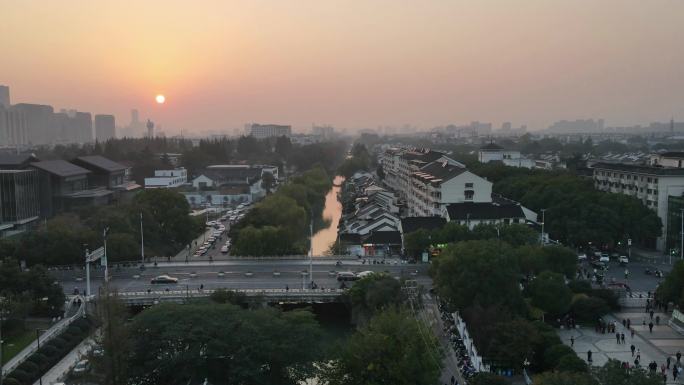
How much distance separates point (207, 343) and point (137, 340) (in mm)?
1664

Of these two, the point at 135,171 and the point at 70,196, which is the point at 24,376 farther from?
the point at 135,171

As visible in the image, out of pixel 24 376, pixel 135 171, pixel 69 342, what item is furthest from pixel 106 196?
pixel 24 376

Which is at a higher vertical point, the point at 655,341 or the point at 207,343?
the point at 207,343

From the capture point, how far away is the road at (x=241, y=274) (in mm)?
21766

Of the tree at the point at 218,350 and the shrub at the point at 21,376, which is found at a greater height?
the tree at the point at 218,350

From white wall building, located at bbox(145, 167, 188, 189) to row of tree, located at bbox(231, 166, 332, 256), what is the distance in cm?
1655

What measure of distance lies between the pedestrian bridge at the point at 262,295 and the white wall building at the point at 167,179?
33907mm

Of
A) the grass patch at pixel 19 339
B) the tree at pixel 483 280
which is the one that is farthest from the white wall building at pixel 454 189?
the grass patch at pixel 19 339

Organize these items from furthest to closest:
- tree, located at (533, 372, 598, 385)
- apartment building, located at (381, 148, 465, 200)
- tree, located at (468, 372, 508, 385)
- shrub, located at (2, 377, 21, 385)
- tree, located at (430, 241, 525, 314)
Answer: apartment building, located at (381, 148, 465, 200), tree, located at (430, 241, 525, 314), shrub, located at (2, 377, 21, 385), tree, located at (468, 372, 508, 385), tree, located at (533, 372, 598, 385)

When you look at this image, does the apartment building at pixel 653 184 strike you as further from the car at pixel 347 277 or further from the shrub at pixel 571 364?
the shrub at pixel 571 364

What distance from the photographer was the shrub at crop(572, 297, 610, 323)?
59.7 ft

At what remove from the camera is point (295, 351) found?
42.4 ft

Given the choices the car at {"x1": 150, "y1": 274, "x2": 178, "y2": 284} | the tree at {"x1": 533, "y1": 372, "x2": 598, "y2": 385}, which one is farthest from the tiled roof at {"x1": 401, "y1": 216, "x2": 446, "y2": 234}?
the tree at {"x1": 533, "y1": 372, "x2": 598, "y2": 385}

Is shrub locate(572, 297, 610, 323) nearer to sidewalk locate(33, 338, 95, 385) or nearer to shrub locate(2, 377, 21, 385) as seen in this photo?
sidewalk locate(33, 338, 95, 385)
